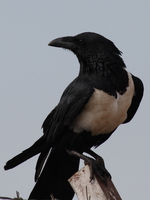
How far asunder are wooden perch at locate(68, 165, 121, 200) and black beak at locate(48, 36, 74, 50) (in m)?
2.39

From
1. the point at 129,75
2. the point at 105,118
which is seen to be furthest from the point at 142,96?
the point at 105,118

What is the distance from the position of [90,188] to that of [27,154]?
6.21ft

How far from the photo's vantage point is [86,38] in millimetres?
7723

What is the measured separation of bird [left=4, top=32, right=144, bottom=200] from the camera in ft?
23.4

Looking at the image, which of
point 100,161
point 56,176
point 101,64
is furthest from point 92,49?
point 56,176

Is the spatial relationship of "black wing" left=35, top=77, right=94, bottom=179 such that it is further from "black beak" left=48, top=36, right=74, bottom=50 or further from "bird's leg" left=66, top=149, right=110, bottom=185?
"black beak" left=48, top=36, right=74, bottom=50

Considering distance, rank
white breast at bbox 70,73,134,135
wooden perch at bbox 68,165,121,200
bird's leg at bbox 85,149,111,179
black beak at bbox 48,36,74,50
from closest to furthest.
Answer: wooden perch at bbox 68,165,121,200 → bird's leg at bbox 85,149,111,179 → white breast at bbox 70,73,134,135 → black beak at bbox 48,36,74,50

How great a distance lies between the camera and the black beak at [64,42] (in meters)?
7.81

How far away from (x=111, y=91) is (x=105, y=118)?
36 cm

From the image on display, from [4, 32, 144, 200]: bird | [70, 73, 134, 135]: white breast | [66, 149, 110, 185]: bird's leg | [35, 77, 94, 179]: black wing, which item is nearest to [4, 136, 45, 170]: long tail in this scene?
[4, 32, 144, 200]: bird

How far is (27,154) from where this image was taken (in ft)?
24.4

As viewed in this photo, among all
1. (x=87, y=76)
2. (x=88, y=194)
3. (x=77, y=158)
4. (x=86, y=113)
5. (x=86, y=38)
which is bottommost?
(x=88, y=194)

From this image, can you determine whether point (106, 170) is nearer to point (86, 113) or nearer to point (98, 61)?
point (86, 113)

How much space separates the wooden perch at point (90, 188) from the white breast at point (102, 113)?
124 cm
